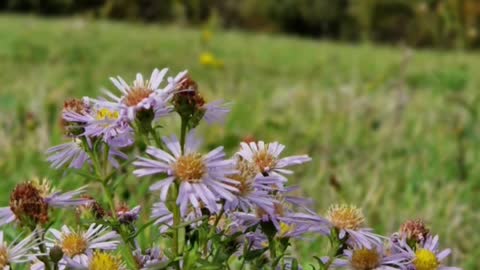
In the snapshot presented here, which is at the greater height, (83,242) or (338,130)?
(83,242)

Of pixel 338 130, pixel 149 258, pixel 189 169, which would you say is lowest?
pixel 338 130

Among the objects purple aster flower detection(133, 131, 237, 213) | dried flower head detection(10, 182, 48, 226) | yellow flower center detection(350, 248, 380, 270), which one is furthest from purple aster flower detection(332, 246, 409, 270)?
dried flower head detection(10, 182, 48, 226)

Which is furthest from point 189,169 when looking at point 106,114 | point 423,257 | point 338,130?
point 338,130

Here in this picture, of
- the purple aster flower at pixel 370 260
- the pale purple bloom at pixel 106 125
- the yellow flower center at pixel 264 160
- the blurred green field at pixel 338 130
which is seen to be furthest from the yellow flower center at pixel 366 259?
the blurred green field at pixel 338 130

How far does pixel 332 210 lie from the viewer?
2.46 ft

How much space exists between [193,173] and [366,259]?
0.17m

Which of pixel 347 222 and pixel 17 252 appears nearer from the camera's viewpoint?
pixel 17 252

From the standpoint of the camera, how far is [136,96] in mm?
671

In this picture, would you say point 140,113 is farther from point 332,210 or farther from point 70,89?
point 70,89

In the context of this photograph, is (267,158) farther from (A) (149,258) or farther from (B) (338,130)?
(B) (338,130)

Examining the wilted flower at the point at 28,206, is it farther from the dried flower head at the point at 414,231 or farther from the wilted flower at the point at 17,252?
the dried flower head at the point at 414,231

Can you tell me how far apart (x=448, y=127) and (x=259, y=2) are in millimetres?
17164

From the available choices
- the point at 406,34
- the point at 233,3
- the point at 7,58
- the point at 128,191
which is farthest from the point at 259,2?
the point at 128,191

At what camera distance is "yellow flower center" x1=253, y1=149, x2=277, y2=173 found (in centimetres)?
73
